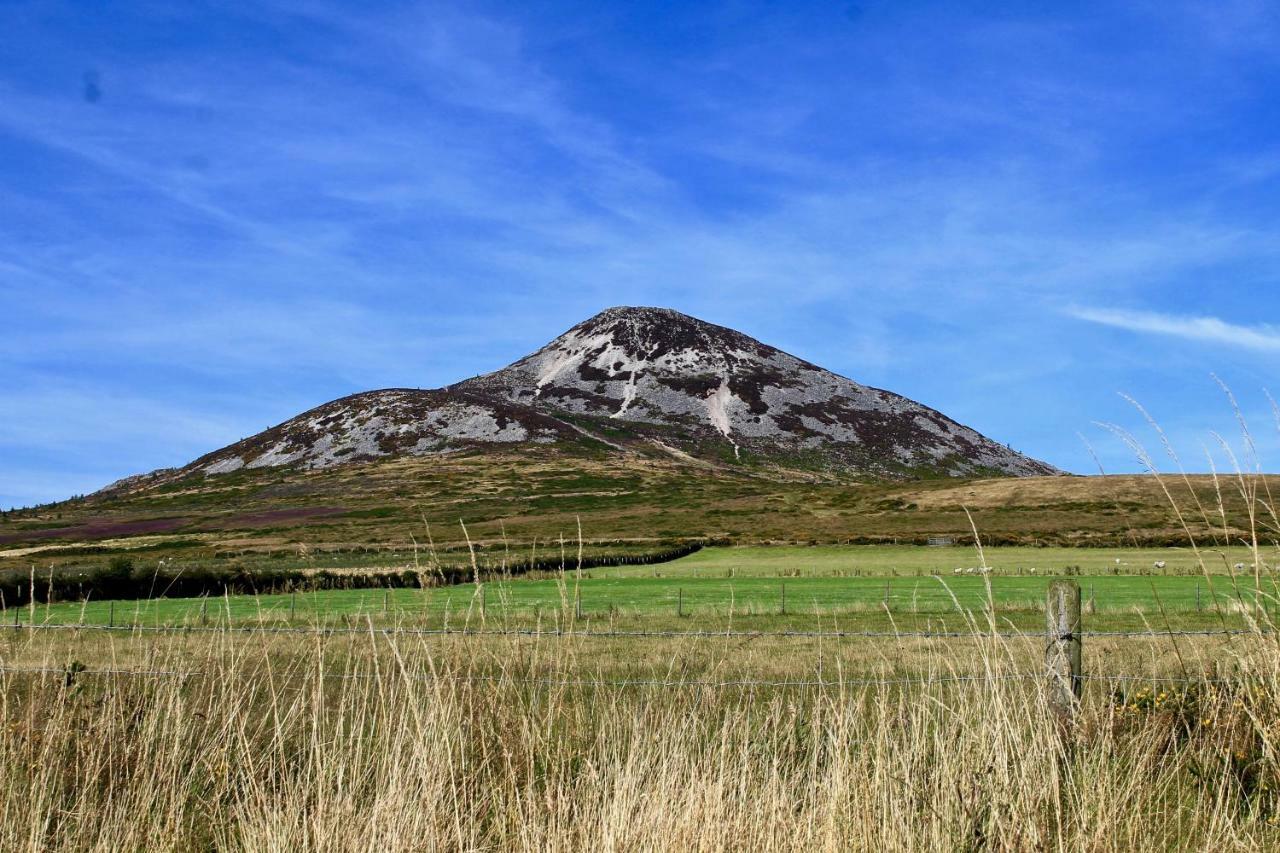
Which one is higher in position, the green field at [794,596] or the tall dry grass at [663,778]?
the tall dry grass at [663,778]

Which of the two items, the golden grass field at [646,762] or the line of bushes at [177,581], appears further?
the line of bushes at [177,581]

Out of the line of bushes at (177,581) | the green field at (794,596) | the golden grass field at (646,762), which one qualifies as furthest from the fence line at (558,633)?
the line of bushes at (177,581)

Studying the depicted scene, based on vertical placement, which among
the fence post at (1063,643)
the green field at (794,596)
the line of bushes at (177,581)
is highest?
the fence post at (1063,643)

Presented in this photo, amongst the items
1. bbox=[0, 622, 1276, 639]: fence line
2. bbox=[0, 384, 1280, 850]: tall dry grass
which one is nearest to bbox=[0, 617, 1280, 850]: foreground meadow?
bbox=[0, 384, 1280, 850]: tall dry grass

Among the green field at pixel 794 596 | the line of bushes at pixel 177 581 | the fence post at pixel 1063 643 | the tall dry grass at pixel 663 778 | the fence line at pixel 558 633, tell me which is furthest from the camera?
the line of bushes at pixel 177 581

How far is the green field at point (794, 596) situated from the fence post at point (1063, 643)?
3.51 m

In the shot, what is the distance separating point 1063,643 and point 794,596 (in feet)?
106

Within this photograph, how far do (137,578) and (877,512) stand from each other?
7542cm

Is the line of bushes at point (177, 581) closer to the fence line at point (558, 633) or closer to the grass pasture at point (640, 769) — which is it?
the fence line at point (558, 633)

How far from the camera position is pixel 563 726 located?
720cm

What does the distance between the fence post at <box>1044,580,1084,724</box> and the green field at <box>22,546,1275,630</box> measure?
11.5 ft

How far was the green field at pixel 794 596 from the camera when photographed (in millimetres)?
26031

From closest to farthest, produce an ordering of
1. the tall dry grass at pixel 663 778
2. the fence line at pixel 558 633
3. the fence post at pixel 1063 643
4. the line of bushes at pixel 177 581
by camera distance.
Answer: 1. the tall dry grass at pixel 663 778
2. the fence line at pixel 558 633
3. the fence post at pixel 1063 643
4. the line of bushes at pixel 177 581

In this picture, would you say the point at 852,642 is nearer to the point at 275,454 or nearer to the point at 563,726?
the point at 563,726
